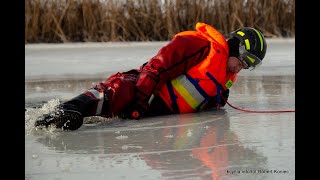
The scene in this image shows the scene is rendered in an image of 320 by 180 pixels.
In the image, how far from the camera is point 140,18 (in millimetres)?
10789

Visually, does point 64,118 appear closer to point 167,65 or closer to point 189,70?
point 167,65

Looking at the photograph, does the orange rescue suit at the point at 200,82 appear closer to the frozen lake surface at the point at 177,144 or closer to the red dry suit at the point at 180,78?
the red dry suit at the point at 180,78

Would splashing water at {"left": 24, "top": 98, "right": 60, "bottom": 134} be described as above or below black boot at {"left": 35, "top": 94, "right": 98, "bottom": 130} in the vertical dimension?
below

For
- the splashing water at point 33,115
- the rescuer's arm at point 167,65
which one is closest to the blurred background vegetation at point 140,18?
the splashing water at point 33,115

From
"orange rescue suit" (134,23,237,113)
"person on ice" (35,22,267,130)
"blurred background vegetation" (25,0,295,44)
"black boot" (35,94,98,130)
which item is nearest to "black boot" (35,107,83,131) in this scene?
"black boot" (35,94,98,130)

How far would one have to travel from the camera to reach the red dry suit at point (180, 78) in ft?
13.7

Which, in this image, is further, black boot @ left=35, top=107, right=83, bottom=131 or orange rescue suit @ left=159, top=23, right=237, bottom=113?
orange rescue suit @ left=159, top=23, right=237, bottom=113

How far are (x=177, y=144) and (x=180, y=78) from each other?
1061mm

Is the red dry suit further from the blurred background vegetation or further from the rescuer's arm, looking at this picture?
the blurred background vegetation

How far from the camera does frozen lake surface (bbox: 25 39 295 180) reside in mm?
2764

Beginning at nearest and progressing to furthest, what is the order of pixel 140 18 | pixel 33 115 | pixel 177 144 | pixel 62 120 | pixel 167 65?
pixel 177 144 → pixel 62 120 → pixel 33 115 → pixel 167 65 → pixel 140 18

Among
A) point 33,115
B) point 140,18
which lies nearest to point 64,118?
point 33,115

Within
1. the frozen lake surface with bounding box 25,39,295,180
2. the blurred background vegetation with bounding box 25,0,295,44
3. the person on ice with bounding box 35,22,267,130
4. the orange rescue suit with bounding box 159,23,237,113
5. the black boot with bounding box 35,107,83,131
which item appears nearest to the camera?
the frozen lake surface with bounding box 25,39,295,180
